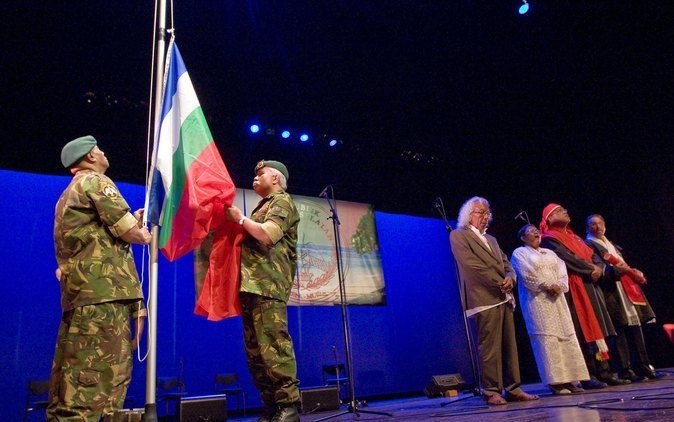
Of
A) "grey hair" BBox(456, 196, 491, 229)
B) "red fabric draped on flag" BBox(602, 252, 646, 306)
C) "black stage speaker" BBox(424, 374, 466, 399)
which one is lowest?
"black stage speaker" BBox(424, 374, 466, 399)

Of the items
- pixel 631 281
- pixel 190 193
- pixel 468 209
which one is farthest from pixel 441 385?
pixel 190 193

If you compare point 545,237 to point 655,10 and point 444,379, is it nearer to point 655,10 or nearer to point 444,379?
point 444,379

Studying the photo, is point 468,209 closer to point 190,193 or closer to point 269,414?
point 269,414

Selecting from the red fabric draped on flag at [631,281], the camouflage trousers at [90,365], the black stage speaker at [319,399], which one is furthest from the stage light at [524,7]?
the camouflage trousers at [90,365]

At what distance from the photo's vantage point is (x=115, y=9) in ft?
14.2

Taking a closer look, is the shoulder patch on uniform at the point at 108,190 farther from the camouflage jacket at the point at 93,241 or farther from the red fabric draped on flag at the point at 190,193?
the red fabric draped on flag at the point at 190,193

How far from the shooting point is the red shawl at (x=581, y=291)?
414 cm

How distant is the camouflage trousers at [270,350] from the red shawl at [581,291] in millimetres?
2931

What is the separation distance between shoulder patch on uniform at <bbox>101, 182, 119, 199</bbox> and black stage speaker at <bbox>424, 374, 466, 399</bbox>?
4.48 meters

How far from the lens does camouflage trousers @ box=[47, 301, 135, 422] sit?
1846mm

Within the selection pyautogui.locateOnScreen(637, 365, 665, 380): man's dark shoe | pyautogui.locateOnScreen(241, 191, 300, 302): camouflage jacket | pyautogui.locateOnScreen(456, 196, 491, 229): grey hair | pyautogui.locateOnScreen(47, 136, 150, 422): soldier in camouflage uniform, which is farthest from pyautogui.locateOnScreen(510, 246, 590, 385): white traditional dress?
pyautogui.locateOnScreen(47, 136, 150, 422): soldier in camouflage uniform

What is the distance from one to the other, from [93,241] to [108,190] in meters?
0.23

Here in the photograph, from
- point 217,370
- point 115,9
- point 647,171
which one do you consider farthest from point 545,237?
point 115,9

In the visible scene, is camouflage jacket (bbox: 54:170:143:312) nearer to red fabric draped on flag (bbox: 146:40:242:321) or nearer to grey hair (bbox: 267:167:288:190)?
red fabric draped on flag (bbox: 146:40:242:321)
